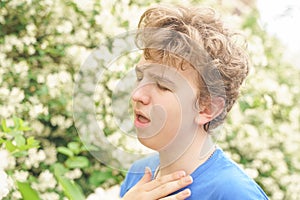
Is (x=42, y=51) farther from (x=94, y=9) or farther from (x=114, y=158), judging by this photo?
(x=114, y=158)

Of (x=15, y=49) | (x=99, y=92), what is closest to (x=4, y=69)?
(x=15, y=49)

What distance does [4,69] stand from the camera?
2.83 m

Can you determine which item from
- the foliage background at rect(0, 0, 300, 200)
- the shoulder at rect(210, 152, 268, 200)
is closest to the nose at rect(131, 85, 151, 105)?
the shoulder at rect(210, 152, 268, 200)

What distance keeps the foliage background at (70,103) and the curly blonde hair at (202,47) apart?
1.07m

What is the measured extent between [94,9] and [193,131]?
5.99ft

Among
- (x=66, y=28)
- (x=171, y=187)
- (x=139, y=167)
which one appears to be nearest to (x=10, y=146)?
(x=139, y=167)

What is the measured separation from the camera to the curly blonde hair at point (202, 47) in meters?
1.30

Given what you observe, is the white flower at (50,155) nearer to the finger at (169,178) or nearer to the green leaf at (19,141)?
the green leaf at (19,141)

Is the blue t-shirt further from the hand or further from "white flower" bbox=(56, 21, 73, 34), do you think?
"white flower" bbox=(56, 21, 73, 34)

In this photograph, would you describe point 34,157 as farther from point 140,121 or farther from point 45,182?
point 140,121

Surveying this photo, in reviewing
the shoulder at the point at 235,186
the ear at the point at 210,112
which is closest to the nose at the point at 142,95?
the ear at the point at 210,112

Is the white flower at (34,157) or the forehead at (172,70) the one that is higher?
the forehead at (172,70)

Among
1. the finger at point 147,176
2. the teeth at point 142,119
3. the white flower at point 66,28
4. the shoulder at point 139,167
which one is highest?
the teeth at point 142,119

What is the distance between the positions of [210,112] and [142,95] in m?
→ 0.17
